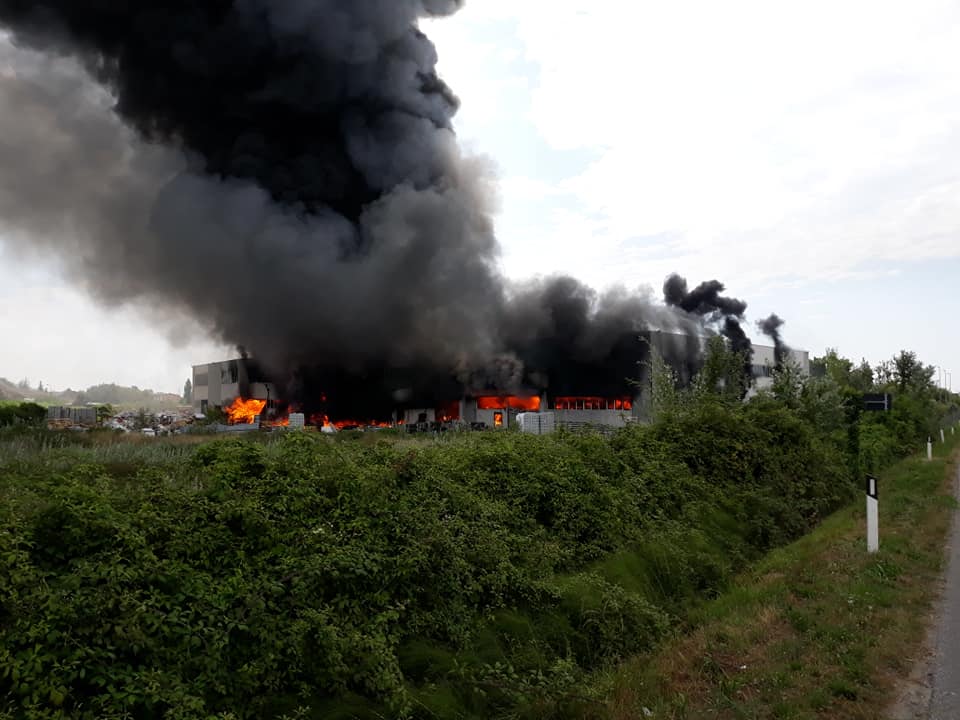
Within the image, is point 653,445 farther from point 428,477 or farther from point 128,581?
point 128,581

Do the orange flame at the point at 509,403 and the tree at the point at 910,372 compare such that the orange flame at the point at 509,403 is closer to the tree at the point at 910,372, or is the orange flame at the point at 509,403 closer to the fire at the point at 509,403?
the fire at the point at 509,403

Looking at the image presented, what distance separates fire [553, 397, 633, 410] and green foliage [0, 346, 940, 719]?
134ft

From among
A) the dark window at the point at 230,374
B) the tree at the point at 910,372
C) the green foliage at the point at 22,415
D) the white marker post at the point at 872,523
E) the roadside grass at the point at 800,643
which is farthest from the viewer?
the dark window at the point at 230,374

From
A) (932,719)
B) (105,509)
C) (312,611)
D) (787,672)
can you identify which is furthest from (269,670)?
(932,719)

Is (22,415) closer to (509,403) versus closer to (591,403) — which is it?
(509,403)

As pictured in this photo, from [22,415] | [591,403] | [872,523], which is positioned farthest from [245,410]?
[872,523]

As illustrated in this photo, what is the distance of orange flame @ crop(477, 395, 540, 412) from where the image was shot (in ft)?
157

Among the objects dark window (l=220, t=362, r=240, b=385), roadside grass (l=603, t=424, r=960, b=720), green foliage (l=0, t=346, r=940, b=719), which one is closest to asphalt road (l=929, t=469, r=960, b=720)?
roadside grass (l=603, t=424, r=960, b=720)

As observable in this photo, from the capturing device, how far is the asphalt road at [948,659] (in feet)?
13.1

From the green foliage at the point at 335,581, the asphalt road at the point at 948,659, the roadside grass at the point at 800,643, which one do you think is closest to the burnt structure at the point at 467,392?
the green foliage at the point at 335,581

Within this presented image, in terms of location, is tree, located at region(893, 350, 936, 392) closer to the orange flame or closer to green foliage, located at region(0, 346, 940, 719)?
the orange flame

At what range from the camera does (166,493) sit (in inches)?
188

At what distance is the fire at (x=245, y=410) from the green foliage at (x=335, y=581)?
136ft

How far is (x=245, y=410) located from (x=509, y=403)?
2040 cm
